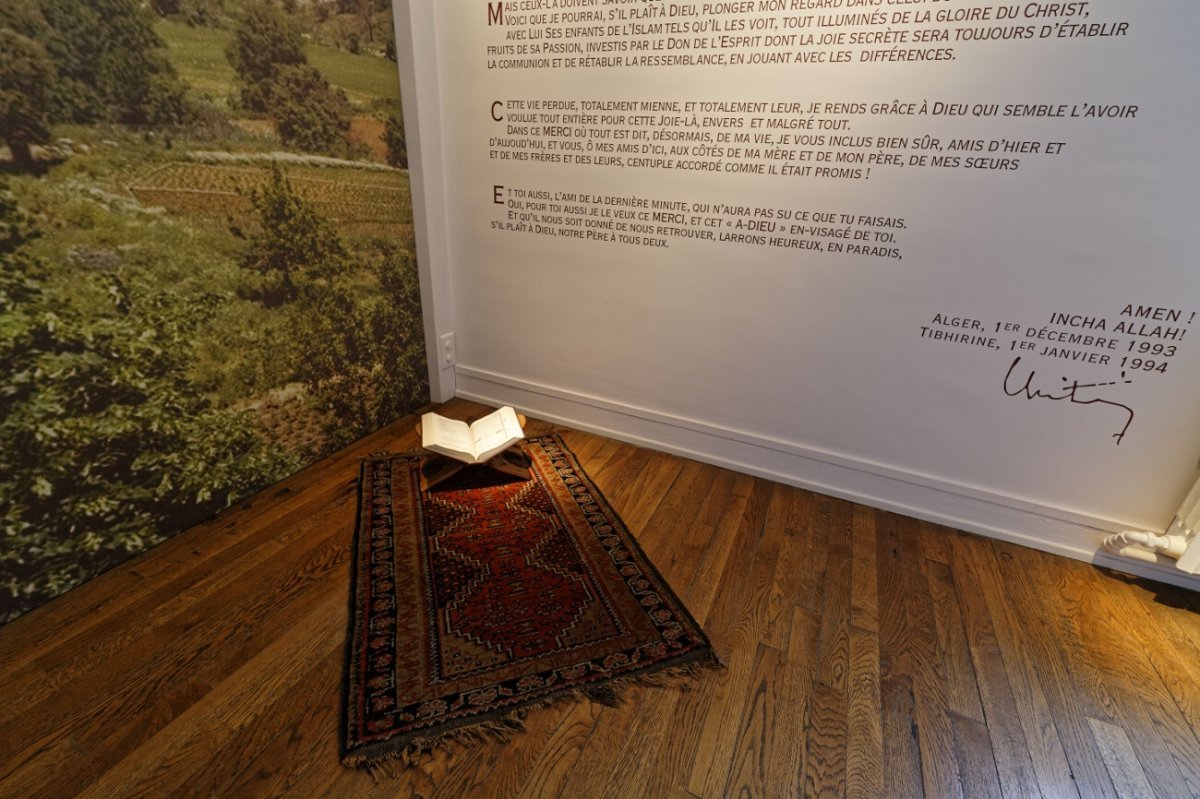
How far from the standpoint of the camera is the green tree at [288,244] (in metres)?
1.79

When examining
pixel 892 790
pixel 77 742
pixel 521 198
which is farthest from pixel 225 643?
pixel 521 198

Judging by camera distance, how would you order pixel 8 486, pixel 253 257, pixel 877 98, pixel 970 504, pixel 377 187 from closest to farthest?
pixel 8 486, pixel 877 98, pixel 253 257, pixel 970 504, pixel 377 187

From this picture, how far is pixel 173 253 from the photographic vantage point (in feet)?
5.11

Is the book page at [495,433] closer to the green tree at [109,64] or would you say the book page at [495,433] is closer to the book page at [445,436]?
the book page at [445,436]

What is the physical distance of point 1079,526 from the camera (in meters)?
1.83

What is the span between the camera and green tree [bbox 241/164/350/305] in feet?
5.86

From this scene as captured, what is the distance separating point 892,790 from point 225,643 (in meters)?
1.70

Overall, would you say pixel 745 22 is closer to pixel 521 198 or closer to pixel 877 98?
pixel 877 98

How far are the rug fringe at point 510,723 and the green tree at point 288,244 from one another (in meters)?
1.58

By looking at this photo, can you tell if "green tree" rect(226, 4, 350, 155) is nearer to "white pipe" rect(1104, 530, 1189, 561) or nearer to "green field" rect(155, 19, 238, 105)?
"green field" rect(155, 19, 238, 105)

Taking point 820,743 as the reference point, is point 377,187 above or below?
above

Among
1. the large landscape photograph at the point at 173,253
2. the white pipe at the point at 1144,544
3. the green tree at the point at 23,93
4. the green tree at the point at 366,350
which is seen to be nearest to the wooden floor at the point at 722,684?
→ the white pipe at the point at 1144,544

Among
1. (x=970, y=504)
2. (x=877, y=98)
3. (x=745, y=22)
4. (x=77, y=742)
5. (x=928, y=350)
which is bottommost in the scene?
(x=77, y=742)
